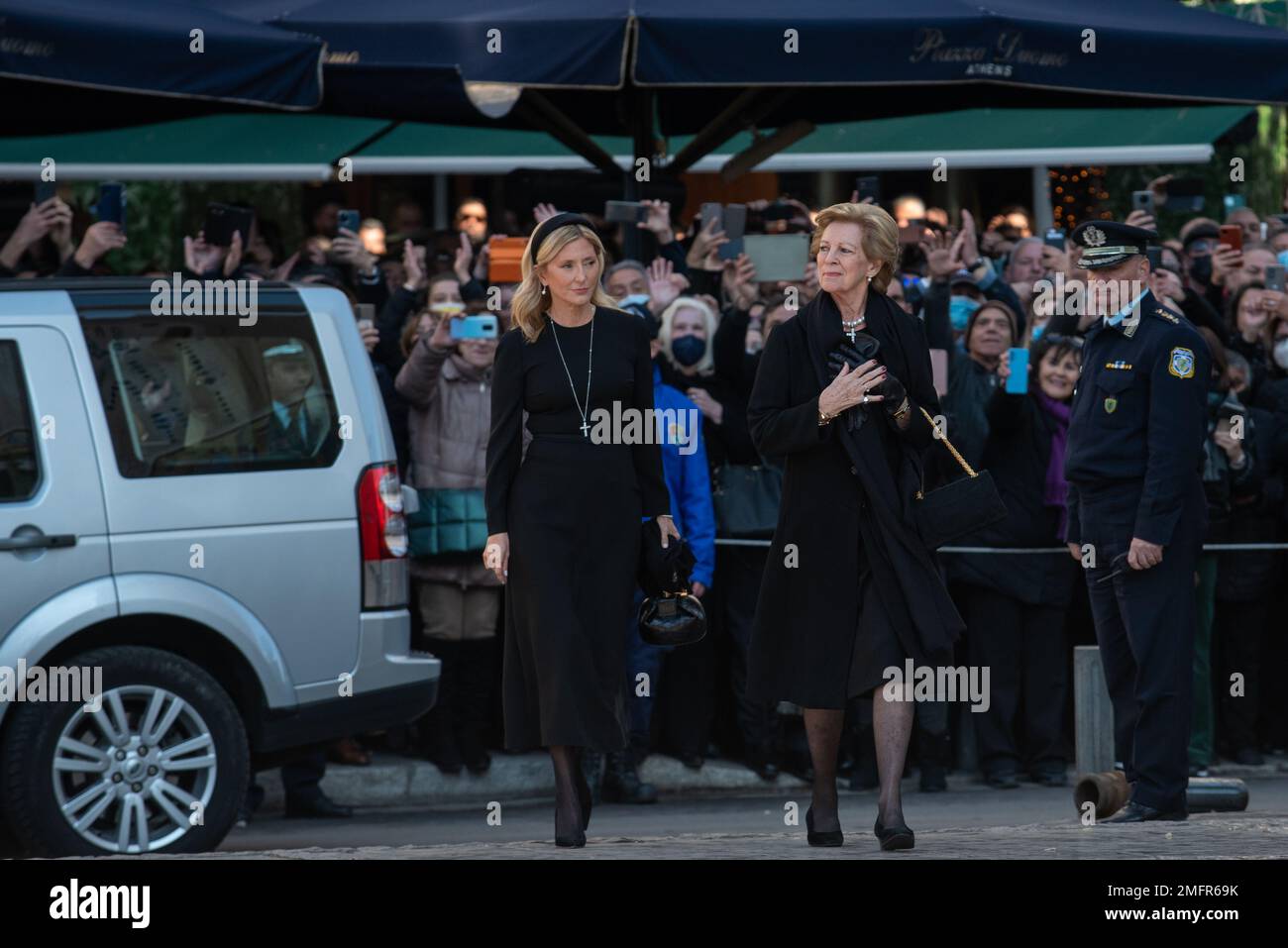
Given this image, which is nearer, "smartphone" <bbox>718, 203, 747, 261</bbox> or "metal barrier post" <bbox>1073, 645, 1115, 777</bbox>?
"metal barrier post" <bbox>1073, 645, 1115, 777</bbox>

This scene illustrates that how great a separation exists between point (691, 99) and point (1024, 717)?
453 cm

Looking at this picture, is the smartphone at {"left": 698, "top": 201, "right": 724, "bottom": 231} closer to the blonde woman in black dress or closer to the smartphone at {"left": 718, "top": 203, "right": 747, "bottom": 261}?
the smartphone at {"left": 718, "top": 203, "right": 747, "bottom": 261}

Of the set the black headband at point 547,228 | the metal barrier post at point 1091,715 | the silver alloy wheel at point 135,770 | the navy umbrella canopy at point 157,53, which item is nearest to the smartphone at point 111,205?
the navy umbrella canopy at point 157,53

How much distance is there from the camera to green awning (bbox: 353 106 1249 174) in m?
18.7

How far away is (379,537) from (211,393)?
0.81 meters

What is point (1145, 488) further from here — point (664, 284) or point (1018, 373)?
point (664, 284)

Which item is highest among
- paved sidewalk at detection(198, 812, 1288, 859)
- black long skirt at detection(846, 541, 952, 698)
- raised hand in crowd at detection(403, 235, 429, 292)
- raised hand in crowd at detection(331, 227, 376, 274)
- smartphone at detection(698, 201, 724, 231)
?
smartphone at detection(698, 201, 724, 231)

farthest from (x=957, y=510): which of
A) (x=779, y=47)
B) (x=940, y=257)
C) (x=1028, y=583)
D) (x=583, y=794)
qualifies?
(x=940, y=257)

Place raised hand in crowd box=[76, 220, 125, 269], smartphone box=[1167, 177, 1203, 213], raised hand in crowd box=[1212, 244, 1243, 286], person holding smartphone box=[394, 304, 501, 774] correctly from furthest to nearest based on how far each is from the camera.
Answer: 1. smartphone box=[1167, 177, 1203, 213]
2. raised hand in crowd box=[1212, 244, 1243, 286]
3. person holding smartphone box=[394, 304, 501, 774]
4. raised hand in crowd box=[76, 220, 125, 269]

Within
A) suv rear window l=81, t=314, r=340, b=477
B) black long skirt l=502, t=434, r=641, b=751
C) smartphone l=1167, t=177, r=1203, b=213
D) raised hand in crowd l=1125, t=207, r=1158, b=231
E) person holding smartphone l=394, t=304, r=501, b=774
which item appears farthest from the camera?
smartphone l=1167, t=177, r=1203, b=213

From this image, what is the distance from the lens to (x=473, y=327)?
1049 cm

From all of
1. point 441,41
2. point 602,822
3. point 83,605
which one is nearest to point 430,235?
point 441,41

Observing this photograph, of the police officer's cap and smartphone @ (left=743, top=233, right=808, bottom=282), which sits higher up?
smartphone @ (left=743, top=233, right=808, bottom=282)

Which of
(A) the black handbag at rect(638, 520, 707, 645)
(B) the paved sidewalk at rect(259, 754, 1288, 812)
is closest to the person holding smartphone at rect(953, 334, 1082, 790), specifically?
(B) the paved sidewalk at rect(259, 754, 1288, 812)
